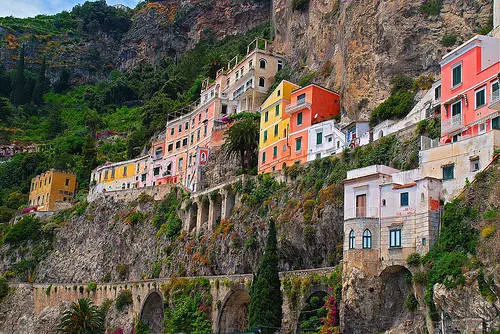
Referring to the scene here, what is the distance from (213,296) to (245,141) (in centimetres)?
1789

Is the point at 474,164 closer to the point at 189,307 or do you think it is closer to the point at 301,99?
the point at 301,99

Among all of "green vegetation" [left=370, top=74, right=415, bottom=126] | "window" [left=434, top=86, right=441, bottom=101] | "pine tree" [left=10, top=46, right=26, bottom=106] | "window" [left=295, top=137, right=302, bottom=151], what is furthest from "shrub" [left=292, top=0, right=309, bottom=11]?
"pine tree" [left=10, top=46, right=26, bottom=106]

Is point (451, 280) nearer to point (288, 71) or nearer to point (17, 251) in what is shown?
point (288, 71)

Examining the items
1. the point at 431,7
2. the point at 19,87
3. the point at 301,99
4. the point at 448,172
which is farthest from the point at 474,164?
the point at 19,87

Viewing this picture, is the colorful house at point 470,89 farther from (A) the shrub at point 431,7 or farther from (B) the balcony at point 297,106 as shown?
(B) the balcony at point 297,106

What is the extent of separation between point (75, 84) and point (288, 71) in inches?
3175

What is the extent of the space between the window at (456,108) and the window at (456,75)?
123cm

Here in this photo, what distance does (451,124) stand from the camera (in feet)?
135

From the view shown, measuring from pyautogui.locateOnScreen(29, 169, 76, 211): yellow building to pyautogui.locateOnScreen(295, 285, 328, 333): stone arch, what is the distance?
193 ft

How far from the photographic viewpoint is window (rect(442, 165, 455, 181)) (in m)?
36.7

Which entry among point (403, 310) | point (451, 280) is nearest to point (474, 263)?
point (451, 280)

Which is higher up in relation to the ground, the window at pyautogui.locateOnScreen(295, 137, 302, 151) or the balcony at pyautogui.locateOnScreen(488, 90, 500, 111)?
the window at pyautogui.locateOnScreen(295, 137, 302, 151)

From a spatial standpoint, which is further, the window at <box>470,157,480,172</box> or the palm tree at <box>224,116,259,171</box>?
the palm tree at <box>224,116,259,171</box>

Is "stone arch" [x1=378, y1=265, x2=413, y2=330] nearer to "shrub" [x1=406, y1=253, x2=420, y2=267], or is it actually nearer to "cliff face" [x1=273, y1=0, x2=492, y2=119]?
"shrub" [x1=406, y1=253, x2=420, y2=267]
